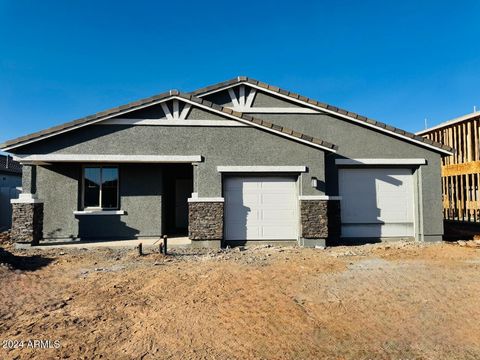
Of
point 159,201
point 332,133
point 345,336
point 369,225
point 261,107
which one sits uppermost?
point 261,107

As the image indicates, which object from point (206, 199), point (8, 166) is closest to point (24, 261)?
point (206, 199)

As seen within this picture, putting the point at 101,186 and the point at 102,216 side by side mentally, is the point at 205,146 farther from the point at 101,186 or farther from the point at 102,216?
the point at 102,216

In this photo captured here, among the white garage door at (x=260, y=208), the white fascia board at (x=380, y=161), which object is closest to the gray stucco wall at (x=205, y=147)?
the white garage door at (x=260, y=208)

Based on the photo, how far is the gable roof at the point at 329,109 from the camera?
10.8 metres

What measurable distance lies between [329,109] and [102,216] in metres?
9.26

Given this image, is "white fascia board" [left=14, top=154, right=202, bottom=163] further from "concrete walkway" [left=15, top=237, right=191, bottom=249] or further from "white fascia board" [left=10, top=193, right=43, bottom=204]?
"concrete walkway" [left=15, top=237, right=191, bottom=249]

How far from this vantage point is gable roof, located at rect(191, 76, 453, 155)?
1079 centimetres

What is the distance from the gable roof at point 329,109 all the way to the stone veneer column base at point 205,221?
15.9 ft

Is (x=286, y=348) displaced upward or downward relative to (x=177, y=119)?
downward

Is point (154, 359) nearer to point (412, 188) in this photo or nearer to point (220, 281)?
point (220, 281)

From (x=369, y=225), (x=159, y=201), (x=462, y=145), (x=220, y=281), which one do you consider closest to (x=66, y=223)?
(x=159, y=201)

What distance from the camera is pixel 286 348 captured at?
11.6 feet

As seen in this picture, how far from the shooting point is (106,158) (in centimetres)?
940

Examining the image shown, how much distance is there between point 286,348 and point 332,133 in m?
9.19
